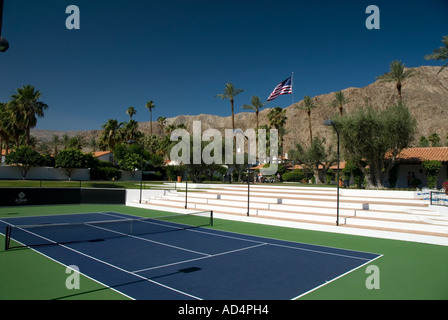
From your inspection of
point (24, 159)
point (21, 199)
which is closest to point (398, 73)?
point (21, 199)

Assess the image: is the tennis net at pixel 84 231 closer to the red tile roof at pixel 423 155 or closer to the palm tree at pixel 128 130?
the red tile roof at pixel 423 155

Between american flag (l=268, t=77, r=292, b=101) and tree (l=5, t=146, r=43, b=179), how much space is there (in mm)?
37644

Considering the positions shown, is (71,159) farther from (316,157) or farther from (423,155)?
(423,155)

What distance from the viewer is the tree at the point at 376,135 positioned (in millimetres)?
30781

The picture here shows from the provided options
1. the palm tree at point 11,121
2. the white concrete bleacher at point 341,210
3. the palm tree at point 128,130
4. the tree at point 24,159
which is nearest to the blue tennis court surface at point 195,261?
the white concrete bleacher at point 341,210

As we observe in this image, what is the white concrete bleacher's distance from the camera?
615 inches

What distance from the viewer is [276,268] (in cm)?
1001

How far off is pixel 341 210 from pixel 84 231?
15080mm

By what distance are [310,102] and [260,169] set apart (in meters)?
18.9

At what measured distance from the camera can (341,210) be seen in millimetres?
20000

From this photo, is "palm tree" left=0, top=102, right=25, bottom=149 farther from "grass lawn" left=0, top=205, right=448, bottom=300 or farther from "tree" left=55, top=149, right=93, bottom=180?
"grass lawn" left=0, top=205, right=448, bottom=300

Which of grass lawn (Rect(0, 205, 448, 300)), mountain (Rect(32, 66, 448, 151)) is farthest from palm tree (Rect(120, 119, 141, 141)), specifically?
mountain (Rect(32, 66, 448, 151))
